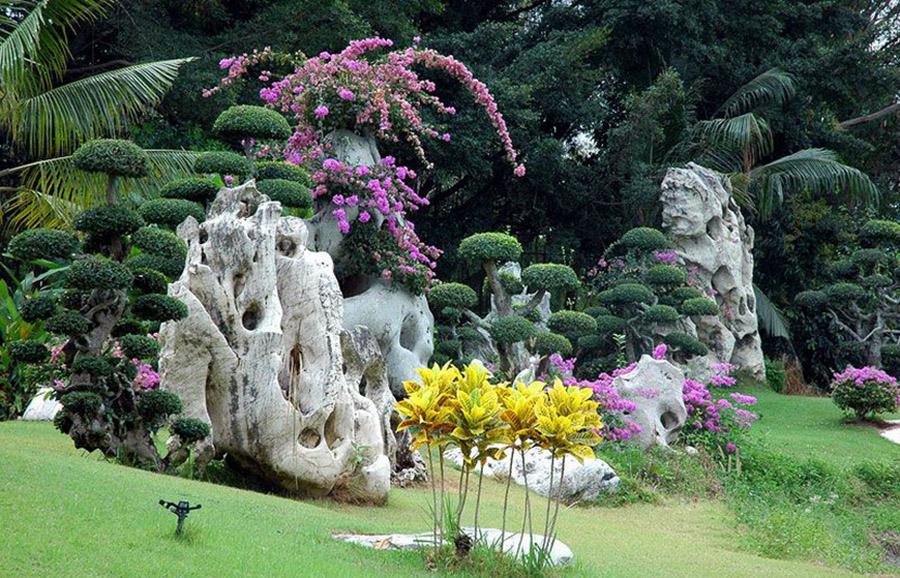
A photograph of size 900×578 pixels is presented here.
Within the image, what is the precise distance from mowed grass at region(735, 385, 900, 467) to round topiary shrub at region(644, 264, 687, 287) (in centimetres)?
262

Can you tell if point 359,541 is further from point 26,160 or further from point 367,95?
point 26,160

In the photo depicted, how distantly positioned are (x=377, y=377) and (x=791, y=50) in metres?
16.6

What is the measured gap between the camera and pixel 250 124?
11.4 metres

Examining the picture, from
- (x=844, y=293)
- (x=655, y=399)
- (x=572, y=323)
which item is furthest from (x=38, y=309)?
(x=844, y=293)

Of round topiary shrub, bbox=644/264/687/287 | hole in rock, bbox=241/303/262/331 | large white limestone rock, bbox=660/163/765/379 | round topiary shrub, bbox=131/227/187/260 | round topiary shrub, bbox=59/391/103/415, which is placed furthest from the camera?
large white limestone rock, bbox=660/163/765/379

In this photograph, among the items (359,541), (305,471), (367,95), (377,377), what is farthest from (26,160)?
(359,541)

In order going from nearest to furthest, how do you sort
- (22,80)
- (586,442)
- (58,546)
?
(58,546), (586,442), (22,80)

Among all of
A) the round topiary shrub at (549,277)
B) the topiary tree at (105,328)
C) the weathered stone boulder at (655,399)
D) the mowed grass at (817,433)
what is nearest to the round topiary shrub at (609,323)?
the round topiary shrub at (549,277)

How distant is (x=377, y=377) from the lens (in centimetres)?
1033

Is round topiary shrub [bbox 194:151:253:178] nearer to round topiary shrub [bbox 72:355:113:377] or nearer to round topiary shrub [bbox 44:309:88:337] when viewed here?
round topiary shrub [bbox 44:309:88:337]

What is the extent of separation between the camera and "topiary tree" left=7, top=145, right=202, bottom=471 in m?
7.97

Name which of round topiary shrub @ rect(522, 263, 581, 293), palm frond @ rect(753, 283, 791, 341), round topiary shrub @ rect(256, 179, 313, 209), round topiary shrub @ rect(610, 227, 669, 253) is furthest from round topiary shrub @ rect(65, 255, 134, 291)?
palm frond @ rect(753, 283, 791, 341)

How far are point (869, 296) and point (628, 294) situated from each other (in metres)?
7.07

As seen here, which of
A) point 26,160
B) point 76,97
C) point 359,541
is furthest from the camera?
point 26,160
